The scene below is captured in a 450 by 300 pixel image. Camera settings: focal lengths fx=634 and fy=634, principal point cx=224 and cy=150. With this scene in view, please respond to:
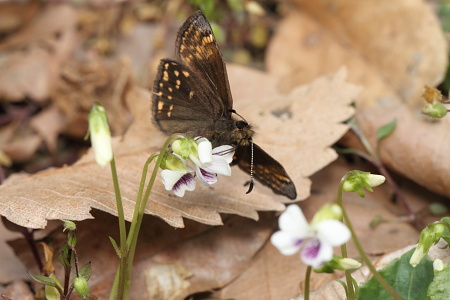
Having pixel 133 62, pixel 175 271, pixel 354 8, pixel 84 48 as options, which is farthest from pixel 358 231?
pixel 84 48

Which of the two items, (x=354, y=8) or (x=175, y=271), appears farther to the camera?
(x=354, y=8)

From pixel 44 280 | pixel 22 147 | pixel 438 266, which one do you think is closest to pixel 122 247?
pixel 44 280

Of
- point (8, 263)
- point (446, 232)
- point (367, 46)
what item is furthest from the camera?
point (367, 46)

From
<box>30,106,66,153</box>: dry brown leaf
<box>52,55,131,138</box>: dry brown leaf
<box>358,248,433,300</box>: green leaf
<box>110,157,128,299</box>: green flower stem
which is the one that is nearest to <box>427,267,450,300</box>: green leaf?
<box>358,248,433,300</box>: green leaf

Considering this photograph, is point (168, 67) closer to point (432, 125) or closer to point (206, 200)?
point (206, 200)

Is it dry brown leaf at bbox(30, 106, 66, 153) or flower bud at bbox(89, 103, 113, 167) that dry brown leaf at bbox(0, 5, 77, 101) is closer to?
dry brown leaf at bbox(30, 106, 66, 153)

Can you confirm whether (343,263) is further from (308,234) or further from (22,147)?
(22,147)
